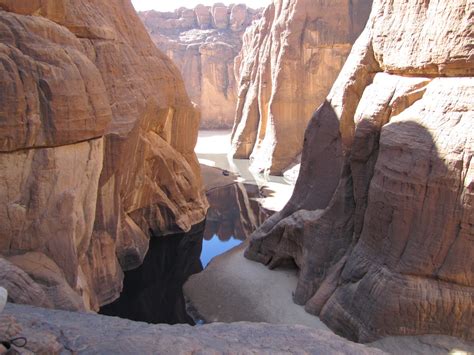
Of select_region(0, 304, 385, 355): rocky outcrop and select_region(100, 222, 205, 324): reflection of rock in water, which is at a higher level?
select_region(0, 304, 385, 355): rocky outcrop

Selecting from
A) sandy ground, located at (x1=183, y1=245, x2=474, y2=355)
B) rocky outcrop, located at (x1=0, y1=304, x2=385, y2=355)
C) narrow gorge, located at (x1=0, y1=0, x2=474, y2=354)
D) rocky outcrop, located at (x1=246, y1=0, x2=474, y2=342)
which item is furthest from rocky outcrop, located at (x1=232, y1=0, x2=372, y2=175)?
rocky outcrop, located at (x1=0, y1=304, x2=385, y2=355)

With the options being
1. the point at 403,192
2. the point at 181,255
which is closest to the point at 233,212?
the point at 181,255

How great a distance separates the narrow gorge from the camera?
672cm

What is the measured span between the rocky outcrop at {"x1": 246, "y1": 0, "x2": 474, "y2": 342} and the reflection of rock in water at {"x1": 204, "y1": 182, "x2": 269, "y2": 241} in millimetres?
6208

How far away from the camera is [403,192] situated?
8.65m

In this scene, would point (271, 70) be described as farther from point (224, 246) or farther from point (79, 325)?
point (79, 325)

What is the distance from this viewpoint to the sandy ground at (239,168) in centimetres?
1998

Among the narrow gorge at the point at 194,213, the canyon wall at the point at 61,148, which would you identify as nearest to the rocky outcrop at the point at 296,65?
the narrow gorge at the point at 194,213

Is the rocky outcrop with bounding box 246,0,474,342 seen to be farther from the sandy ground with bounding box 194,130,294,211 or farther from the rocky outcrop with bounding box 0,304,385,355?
the sandy ground with bounding box 194,130,294,211

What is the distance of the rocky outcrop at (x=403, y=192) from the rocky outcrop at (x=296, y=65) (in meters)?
12.4

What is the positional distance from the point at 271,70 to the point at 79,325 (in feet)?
72.1

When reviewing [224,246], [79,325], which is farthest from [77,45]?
[224,246]

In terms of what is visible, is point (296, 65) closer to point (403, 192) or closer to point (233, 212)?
point (233, 212)

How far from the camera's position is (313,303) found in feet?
33.4
